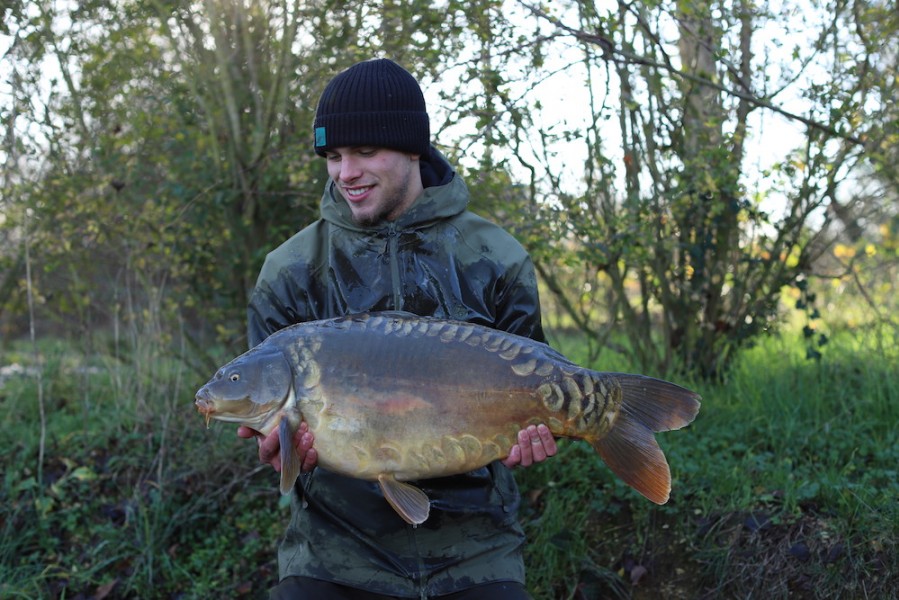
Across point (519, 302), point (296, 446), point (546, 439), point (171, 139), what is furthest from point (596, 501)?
point (171, 139)

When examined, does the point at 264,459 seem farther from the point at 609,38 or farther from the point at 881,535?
the point at 609,38

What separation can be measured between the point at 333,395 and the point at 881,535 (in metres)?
2.32

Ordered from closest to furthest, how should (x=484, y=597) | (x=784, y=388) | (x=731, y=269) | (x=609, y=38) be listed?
1. (x=484, y=597)
2. (x=609, y=38)
3. (x=784, y=388)
4. (x=731, y=269)

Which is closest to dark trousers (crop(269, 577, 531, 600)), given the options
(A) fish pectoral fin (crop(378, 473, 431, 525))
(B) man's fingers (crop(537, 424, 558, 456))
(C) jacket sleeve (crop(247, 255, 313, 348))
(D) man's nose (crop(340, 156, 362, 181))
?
(A) fish pectoral fin (crop(378, 473, 431, 525))

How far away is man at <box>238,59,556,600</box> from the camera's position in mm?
2777

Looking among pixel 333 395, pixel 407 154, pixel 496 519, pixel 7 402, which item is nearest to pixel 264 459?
pixel 333 395

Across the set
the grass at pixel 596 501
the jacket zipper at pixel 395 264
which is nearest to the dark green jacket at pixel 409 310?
the jacket zipper at pixel 395 264

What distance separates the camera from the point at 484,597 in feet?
8.96

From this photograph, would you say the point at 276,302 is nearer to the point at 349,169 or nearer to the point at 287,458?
the point at 349,169

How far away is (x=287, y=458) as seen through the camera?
2.41 m

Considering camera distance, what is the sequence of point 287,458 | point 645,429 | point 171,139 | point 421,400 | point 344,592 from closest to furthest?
point 287,458
point 421,400
point 645,429
point 344,592
point 171,139

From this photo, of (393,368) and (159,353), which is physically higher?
(393,368)

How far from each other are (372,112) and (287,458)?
1.13 metres

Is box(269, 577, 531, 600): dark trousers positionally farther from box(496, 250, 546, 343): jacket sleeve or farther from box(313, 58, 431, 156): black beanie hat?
box(313, 58, 431, 156): black beanie hat
